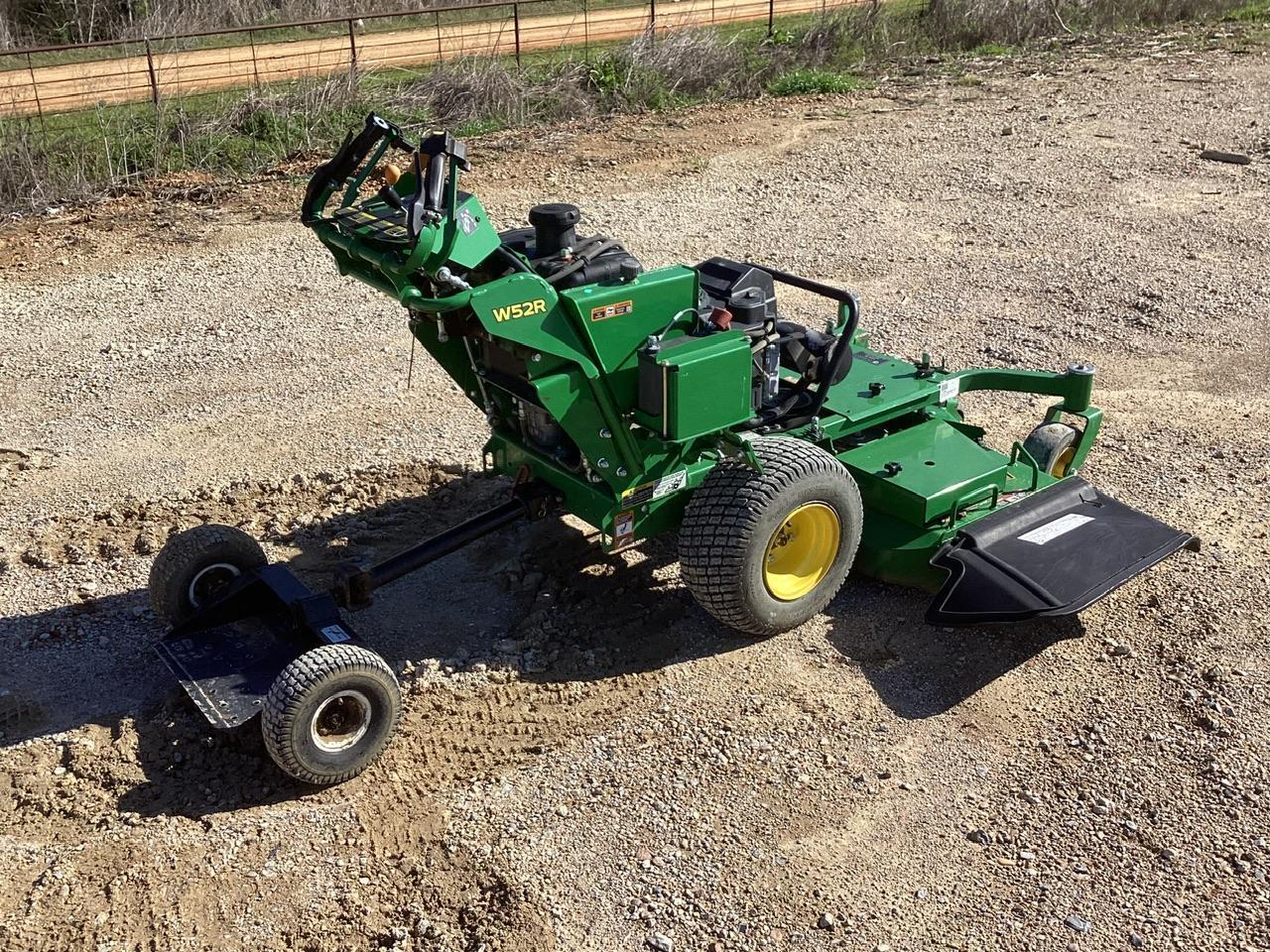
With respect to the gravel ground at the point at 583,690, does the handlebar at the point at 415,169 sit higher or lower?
higher

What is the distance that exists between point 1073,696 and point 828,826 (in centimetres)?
141

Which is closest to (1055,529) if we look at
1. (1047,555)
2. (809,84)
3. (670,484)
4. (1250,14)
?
(1047,555)

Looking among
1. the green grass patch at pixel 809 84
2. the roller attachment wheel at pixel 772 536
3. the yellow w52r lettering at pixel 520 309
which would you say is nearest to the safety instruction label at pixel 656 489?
the roller attachment wheel at pixel 772 536

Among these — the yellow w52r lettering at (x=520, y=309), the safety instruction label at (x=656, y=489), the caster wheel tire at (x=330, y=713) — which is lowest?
the caster wheel tire at (x=330, y=713)

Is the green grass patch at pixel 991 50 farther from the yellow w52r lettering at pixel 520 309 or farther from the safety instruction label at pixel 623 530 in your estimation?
the yellow w52r lettering at pixel 520 309

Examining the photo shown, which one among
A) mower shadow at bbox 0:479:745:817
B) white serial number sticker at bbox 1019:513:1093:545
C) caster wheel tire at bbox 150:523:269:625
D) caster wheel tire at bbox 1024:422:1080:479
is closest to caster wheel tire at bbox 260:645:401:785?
mower shadow at bbox 0:479:745:817

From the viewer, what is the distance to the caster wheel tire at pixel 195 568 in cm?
569

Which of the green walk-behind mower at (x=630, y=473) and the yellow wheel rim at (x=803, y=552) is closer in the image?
the green walk-behind mower at (x=630, y=473)

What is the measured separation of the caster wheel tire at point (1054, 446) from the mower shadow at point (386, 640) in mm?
2065

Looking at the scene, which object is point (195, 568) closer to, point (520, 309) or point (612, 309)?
point (520, 309)

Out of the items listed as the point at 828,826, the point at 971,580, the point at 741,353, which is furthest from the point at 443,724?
the point at 971,580

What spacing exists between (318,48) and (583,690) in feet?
46.5

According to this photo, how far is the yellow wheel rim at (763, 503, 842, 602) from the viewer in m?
5.79

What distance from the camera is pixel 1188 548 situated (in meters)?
6.43
